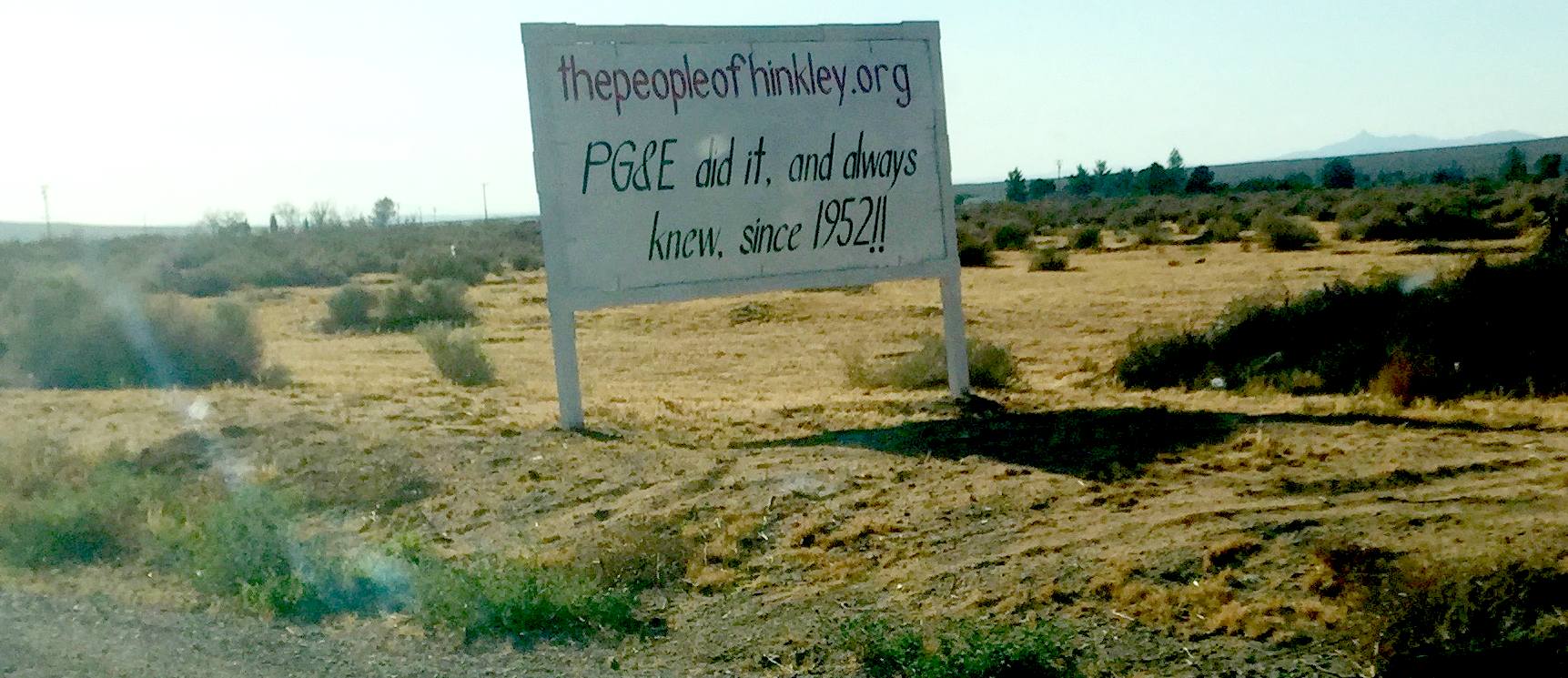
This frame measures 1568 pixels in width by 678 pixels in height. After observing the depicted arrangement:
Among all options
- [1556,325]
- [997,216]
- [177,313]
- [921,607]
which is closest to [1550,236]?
[1556,325]

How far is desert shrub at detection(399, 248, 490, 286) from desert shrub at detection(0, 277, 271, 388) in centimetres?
2091

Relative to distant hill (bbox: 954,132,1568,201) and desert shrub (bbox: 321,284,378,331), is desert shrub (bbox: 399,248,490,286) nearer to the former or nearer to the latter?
desert shrub (bbox: 321,284,378,331)

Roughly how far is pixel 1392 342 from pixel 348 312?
847 inches

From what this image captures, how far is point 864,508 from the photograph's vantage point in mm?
8750

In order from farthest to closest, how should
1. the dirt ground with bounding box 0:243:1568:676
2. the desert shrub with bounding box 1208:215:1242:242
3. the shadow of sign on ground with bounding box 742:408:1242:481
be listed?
the desert shrub with bounding box 1208:215:1242:242 → the shadow of sign on ground with bounding box 742:408:1242:481 → the dirt ground with bounding box 0:243:1568:676

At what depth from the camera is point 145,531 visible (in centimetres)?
930

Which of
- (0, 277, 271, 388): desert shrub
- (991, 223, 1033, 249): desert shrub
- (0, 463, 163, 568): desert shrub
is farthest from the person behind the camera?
(991, 223, 1033, 249): desert shrub

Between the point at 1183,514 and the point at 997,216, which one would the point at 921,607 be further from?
the point at 997,216

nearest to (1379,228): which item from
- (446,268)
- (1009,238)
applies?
(1009,238)

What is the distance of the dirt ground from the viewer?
254 inches

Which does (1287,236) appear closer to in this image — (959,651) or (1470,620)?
(1470,620)

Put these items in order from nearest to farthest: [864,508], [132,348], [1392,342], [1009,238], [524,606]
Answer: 1. [524,606]
2. [864,508]
3. [1392,342]
4. [132,348]
5. [1009,238]

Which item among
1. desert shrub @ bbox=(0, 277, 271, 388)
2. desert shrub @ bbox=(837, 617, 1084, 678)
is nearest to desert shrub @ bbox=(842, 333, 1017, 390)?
desert shrub @ bbox=(0, 277, 271, 388)

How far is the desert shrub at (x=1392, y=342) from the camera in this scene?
11875 millimetres
